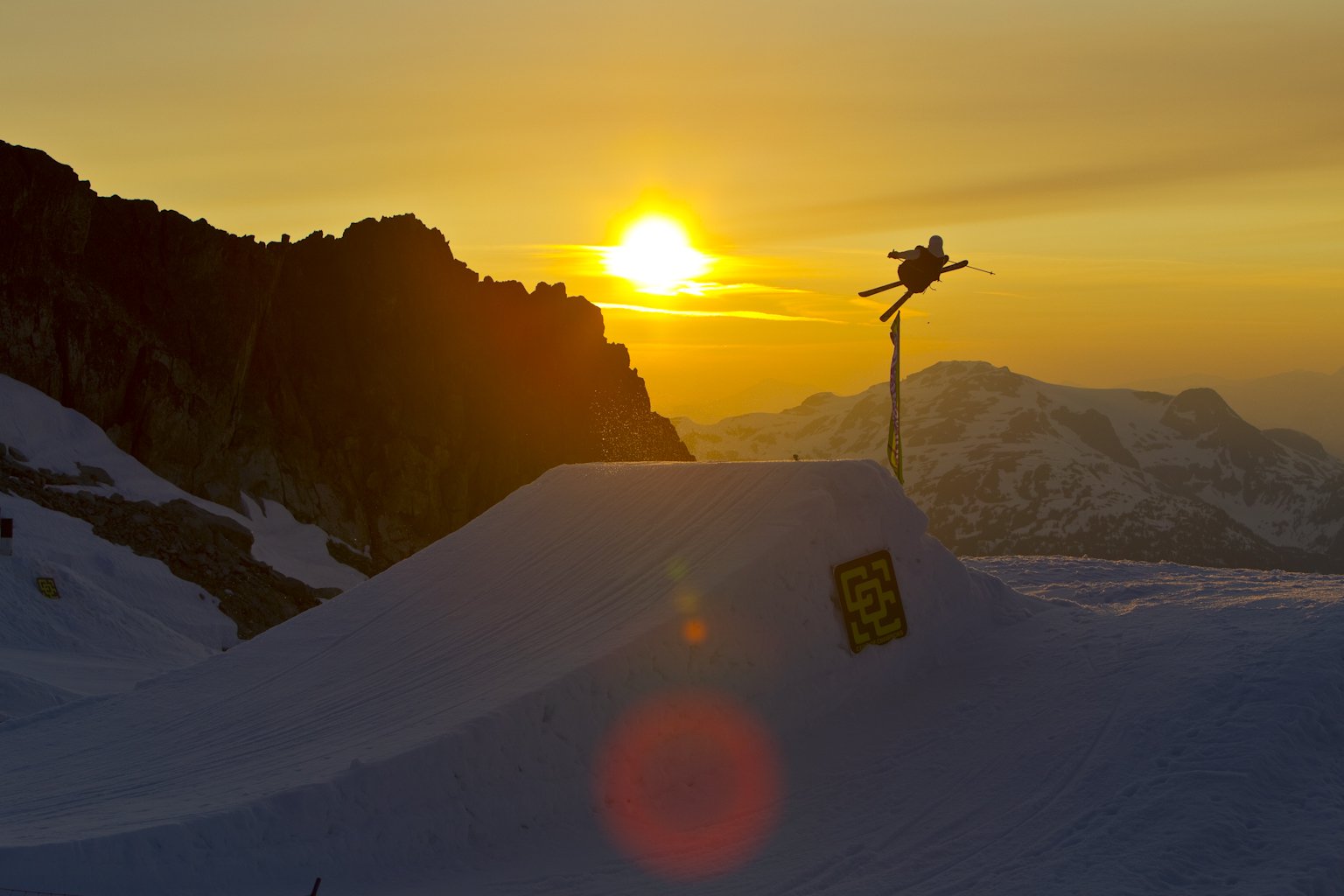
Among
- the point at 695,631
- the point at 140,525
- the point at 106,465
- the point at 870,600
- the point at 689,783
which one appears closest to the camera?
the point at 689,783

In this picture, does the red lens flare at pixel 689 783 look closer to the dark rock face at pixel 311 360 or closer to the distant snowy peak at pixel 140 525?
the distant snowy peak at pixel 140 525

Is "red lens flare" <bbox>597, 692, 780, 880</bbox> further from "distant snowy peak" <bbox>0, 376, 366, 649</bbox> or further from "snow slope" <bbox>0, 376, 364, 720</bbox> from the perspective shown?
"distant snowy peak" <bbox>0, 376, 366, 649</bbox>

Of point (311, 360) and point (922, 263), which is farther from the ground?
point (311, 360)

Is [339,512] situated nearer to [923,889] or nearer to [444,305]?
[444,305]

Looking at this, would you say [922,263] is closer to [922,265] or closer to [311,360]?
[922,265]

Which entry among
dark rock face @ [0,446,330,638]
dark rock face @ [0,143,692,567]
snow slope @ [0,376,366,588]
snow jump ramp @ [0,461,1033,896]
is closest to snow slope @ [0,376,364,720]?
snow slope @ [0,376,366,588]

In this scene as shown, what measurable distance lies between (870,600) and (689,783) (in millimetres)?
4729

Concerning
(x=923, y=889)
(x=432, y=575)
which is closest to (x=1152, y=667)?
(x=923, y=889)

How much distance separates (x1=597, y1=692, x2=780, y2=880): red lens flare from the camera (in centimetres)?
1585

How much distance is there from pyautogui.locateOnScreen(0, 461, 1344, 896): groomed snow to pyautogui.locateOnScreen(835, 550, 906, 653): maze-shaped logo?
0.26m

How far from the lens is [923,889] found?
13.8 m

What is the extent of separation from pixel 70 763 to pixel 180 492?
135ft

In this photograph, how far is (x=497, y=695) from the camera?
1736 cm

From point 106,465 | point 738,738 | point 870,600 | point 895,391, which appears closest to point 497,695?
point 738,738
